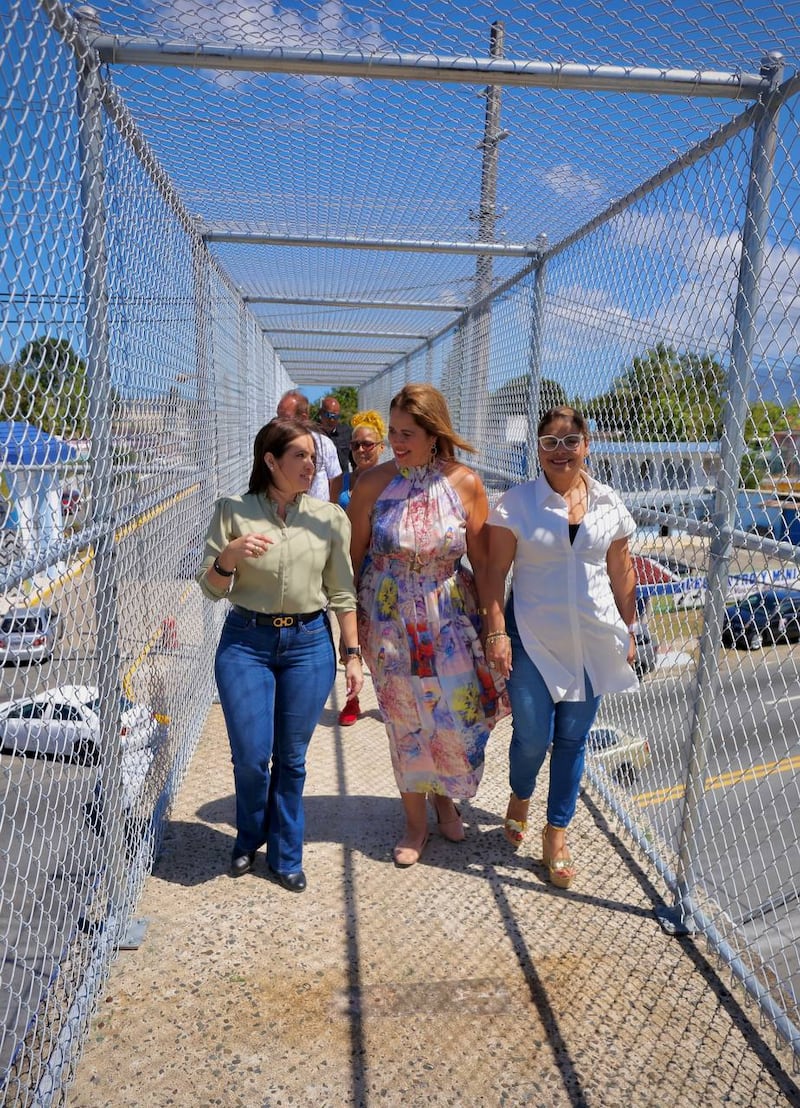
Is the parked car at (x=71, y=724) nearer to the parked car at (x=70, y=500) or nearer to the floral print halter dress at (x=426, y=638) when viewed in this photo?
the parked car at (x=70, y=500)

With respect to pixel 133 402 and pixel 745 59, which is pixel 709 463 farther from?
pixel 133 402

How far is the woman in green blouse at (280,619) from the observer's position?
2.92 meters

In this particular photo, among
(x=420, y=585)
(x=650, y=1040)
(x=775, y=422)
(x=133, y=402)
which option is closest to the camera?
(x=650, y=1040)

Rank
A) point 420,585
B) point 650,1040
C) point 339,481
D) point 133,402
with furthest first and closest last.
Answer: point 339,481 < point 420,585 < point 133,402 < point 650,1040

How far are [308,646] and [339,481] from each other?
7.69 feet

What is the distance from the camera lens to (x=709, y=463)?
3.04m

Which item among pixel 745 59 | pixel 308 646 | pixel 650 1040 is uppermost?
pixel 745 59

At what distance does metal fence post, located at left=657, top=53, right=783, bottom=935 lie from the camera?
8.23 feet

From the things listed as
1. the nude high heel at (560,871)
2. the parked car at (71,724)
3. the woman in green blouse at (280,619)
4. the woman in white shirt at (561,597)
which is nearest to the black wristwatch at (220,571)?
the woman in green blouse at (280,619)

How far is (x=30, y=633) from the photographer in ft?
6.72

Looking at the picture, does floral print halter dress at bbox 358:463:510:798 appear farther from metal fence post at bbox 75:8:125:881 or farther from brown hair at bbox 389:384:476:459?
metal fence post at bbox 75:8:125:881

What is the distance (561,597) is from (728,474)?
0.73 meters

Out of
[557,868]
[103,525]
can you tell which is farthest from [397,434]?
[557,868]

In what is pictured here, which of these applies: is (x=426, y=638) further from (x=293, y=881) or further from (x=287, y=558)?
(x=293, y=881)
